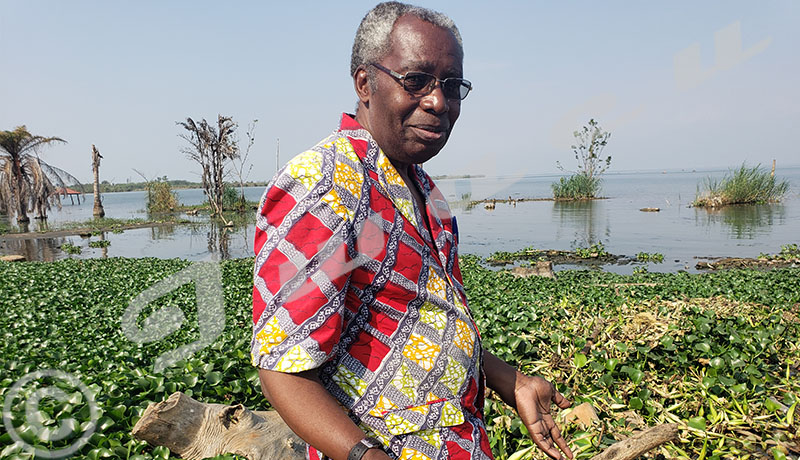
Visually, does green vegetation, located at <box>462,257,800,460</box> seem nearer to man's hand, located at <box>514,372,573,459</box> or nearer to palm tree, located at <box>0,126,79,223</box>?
man's hand, located at <box>514,372,573,459</box>

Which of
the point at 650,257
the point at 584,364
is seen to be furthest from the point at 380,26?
the point at 650,257

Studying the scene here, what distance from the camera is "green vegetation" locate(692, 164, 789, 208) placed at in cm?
2720

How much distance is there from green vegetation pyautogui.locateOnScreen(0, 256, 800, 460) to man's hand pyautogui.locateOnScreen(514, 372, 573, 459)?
925 millimetres

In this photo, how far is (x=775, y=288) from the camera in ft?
23.4

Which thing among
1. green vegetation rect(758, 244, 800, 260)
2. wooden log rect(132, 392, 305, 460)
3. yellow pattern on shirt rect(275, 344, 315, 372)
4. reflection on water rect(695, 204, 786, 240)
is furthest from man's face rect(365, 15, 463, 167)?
reflection on water rect(695, 204, 786, 240)

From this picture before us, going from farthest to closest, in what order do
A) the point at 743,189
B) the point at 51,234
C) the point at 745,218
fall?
the point at 743,189
the point at 745,218
the point at 51,234

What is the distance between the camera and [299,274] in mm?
960

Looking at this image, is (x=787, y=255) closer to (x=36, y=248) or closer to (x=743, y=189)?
(x=743, y=189)

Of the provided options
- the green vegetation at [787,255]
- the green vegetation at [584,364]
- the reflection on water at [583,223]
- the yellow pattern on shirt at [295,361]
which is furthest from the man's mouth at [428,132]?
the reflection on water at [583,223]

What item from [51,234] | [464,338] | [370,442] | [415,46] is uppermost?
[415,46]

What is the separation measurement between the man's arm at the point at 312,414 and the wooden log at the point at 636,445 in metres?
1.49

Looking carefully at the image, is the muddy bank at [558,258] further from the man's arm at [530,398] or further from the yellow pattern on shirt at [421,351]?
the yellow pattern on shirt at [421,351]

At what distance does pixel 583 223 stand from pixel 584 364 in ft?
67.5

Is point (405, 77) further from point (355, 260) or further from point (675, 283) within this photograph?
point (675, 283)
